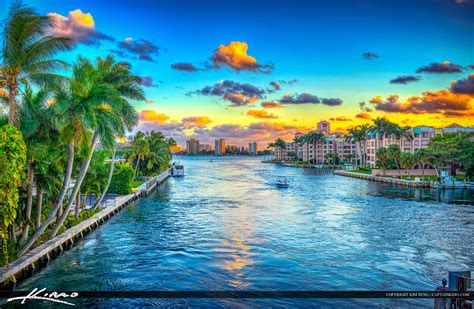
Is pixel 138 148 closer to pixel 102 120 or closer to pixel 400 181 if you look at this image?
pixel 102 120

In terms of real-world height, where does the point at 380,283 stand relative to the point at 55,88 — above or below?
below

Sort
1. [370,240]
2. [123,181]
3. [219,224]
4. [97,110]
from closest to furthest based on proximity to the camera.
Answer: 1. [97,110]
2. [370,240]
3. [219,224]
4. [123,181]

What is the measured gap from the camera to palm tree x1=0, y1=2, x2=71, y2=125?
61.0 ft

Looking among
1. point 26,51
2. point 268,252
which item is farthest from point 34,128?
point 268,252

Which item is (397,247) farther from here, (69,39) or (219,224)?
(69,39)

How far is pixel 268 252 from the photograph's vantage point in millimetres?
28547

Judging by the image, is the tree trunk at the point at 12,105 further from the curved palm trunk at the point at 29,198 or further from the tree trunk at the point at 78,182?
the tree trunk at the point at 78,182

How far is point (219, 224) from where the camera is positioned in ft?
134

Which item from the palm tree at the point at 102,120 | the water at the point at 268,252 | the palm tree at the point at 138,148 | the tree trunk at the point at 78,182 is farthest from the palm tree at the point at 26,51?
the palm tree at the point at 138,148

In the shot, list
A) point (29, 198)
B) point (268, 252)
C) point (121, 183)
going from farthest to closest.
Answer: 1. point (121, 183)
2. point (268, 252)
3. point (29, 198)

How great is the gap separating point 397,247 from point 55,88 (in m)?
29.0

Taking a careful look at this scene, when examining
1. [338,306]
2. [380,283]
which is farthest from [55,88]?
[380,283]

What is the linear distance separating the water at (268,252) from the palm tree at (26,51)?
11.6m

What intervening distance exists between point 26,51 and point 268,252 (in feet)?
70.9
